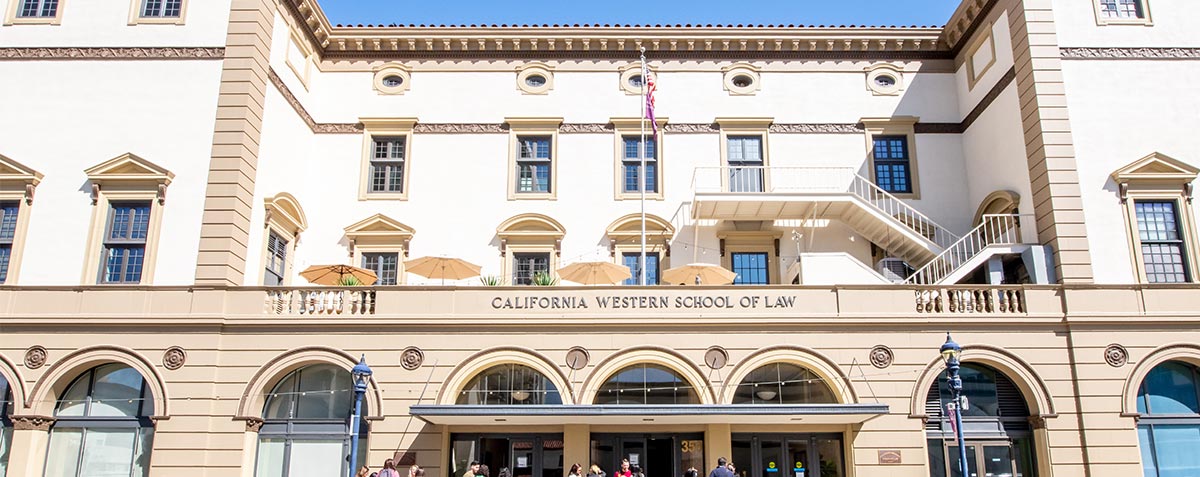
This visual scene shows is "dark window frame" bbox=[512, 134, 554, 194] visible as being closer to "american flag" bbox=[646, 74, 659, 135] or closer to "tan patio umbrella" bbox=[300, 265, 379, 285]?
"american flag" bbox=[646, 74, 659, 135]

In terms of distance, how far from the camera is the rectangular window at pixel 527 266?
26.3 meters

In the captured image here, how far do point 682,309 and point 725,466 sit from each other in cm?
415

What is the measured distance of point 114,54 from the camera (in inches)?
931

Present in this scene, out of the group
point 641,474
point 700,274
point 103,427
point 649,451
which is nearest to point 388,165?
point 700,274

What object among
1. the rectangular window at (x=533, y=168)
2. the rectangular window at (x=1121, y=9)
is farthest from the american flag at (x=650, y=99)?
the rectangular window at (x=1121, y=9)

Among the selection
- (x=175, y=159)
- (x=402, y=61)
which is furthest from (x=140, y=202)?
(x=402, y=61)

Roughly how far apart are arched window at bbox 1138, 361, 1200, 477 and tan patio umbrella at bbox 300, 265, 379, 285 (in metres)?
18.8

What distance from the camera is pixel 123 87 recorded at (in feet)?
76.9

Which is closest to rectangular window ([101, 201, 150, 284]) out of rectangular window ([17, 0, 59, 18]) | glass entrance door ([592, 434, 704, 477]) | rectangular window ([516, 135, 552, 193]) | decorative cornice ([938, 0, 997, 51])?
rectangular window ([17, 0, 59, 18])

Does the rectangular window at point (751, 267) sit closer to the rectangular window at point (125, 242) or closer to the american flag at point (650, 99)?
the american flag at point (650, 99)

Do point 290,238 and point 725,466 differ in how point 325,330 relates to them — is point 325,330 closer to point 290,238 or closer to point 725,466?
point 290,238

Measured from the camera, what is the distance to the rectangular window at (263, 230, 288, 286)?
23.9 meters

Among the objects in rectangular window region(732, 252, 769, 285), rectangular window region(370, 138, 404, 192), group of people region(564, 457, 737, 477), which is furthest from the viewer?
rectangular window region(370, 138, 404, 192)

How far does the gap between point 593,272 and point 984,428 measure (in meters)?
9.90
